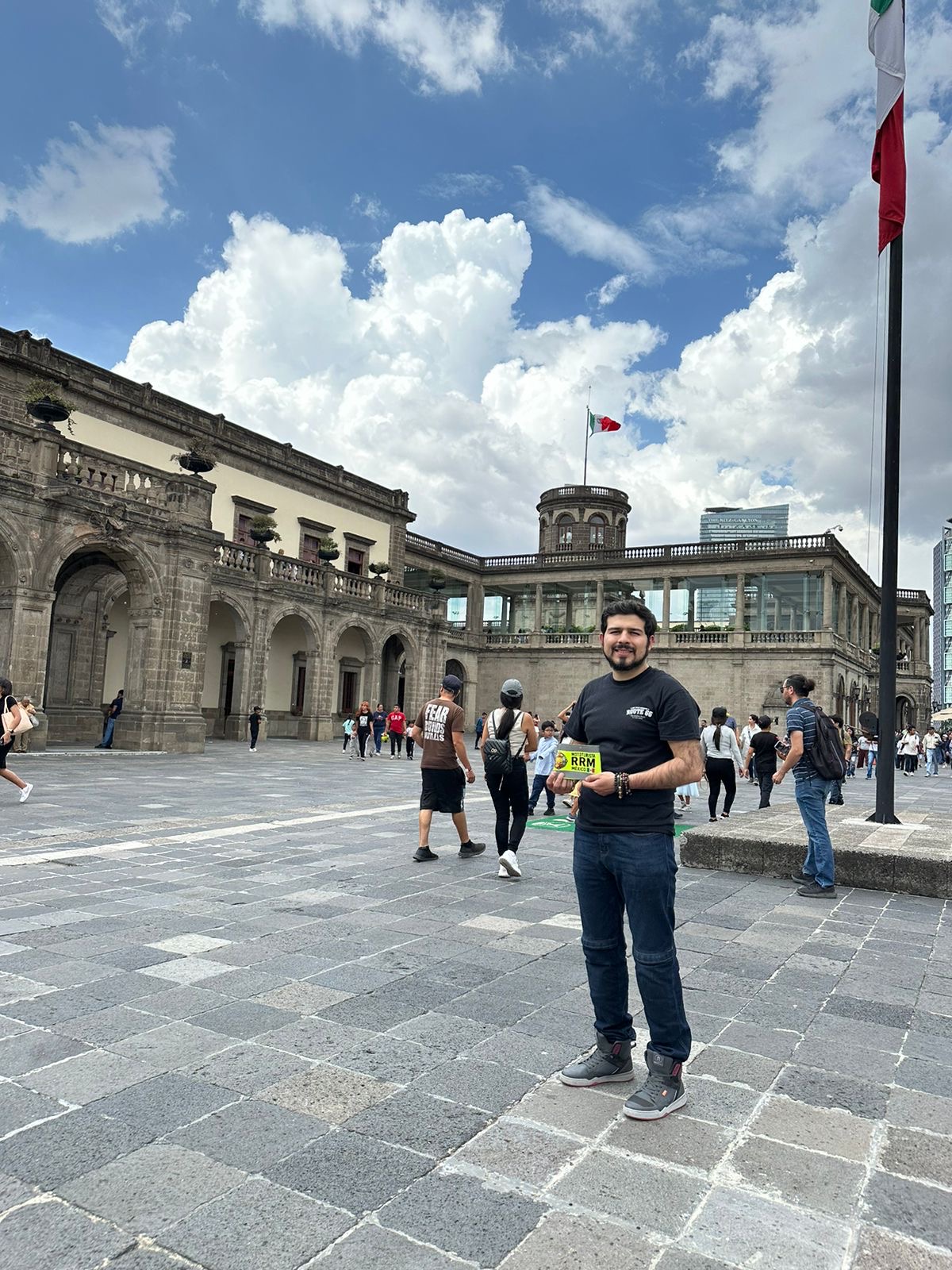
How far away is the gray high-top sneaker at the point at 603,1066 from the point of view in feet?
10.8

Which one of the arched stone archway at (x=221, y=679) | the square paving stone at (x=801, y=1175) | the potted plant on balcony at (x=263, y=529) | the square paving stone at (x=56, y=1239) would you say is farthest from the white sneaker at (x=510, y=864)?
the arched stone archway at (x=221, y=679)

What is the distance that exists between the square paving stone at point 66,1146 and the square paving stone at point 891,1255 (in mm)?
2164

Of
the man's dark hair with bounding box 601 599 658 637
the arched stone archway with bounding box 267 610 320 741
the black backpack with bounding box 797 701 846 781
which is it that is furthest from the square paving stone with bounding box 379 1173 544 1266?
the arched stone archway with bounding box 267 610 320 741

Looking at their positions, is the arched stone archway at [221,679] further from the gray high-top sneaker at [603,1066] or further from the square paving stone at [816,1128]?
the square paving stone at [816,1128]

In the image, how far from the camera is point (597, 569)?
4681 centimetres

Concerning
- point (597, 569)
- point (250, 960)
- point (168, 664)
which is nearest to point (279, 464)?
point (168, 664)

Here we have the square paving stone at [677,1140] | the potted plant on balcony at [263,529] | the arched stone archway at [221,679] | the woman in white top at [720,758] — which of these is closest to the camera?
the square paving stone at [677,1140]

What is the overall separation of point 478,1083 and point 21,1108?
1628mm

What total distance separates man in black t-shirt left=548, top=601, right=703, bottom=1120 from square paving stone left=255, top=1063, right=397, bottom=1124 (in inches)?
29.5

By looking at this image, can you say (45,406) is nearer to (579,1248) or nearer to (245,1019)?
(245,1019)

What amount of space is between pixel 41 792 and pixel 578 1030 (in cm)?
1050

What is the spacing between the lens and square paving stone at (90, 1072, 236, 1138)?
2926 mm

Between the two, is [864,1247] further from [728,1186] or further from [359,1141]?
[359,1141]

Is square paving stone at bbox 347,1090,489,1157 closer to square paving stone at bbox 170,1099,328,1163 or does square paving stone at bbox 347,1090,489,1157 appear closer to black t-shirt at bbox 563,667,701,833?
square paving stone at bbox 170,1099,328,1163
